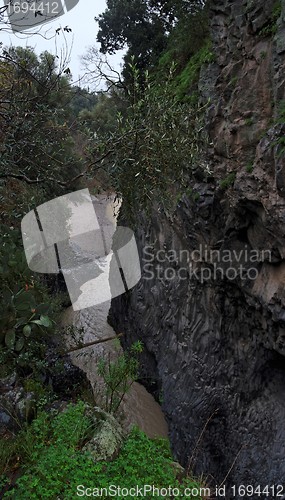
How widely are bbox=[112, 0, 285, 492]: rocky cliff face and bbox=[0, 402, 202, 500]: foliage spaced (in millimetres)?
1628

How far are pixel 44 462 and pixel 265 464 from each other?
3.34 meters

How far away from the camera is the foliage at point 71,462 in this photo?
13.3ft

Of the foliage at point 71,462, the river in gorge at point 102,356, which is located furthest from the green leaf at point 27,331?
the river in gorge at point 102,356

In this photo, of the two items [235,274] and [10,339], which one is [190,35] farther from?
[10,339]

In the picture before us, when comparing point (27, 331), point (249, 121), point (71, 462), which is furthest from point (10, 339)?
point (249, 121)

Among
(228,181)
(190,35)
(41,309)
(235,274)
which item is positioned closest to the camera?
(228,181)

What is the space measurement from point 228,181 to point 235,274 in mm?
1575

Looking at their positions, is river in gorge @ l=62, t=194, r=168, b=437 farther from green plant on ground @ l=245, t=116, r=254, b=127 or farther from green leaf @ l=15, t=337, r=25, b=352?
green plant on ground @ l=245, t=116, r=254, b=127

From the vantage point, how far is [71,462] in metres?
Result: 4.29

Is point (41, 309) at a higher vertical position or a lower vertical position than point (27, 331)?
higher

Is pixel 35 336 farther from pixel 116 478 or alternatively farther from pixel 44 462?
pixel 116 478

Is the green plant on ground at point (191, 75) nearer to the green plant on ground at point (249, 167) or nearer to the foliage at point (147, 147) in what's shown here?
the green plant on ground at point (249, 167)

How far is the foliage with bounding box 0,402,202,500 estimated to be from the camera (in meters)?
4.04

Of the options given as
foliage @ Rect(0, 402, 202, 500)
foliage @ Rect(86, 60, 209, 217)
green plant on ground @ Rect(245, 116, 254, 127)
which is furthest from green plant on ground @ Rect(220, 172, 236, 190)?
foliage @ Rect(0, 402, 202, 500)
